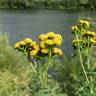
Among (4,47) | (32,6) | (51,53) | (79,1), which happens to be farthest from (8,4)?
(51,53)

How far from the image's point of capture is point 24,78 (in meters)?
6.76

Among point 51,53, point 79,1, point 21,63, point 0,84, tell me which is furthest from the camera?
point 79,1

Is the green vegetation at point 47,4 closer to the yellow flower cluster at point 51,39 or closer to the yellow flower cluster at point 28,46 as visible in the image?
the yellow flower cluster at point 28,46

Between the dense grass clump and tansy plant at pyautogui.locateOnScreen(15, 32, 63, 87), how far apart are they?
0.47 m

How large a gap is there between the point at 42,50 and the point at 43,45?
2.5 inches

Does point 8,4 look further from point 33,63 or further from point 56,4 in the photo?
point 33,63

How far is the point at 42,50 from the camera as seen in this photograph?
18.1 feet

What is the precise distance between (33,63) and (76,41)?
65 cm

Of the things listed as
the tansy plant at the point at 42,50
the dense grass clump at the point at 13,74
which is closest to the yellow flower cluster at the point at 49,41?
the tansy plant at the point at 42,50

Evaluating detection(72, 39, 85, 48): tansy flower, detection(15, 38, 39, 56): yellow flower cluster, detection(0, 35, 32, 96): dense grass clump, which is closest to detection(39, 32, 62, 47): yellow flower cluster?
detection(15, 38, 39, 56): yellow flower cluster

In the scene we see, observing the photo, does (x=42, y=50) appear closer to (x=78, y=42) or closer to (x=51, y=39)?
(x=51, y=39)

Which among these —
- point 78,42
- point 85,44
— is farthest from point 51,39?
point 85,44

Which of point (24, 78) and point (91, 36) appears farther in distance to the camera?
point (24, 78)

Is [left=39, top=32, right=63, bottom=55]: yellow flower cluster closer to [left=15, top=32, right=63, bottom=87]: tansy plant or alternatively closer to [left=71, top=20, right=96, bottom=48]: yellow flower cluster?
[left=15, top=32, right=63, bottom=87]: tansy plant
